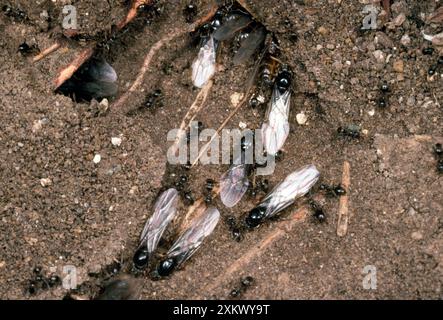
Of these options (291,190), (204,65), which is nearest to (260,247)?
(291,190)

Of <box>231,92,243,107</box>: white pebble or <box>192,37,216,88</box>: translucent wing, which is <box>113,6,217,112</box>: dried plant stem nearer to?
<box>192,37,216,88</box>: translucent wing

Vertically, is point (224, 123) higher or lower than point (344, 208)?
higher

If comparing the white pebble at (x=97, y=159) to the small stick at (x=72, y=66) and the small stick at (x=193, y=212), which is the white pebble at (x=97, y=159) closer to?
the small stick at (x=72, y=66)

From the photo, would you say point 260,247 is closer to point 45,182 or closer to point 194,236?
point 194,236
